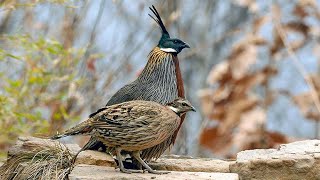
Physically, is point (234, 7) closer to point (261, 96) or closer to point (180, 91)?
point (261, 96)

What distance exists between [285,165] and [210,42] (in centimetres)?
452

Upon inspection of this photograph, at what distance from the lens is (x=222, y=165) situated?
5812 millimetres

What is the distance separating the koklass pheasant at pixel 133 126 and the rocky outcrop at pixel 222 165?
185mm

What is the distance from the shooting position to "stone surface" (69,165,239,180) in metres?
4.97

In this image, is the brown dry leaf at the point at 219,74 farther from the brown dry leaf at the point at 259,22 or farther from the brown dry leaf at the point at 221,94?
the brown dry leaf at the point at 259,22

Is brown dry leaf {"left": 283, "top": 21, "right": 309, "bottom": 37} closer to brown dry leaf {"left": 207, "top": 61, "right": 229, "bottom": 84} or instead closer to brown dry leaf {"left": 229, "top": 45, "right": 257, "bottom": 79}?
brown dry leaf {"left": 229, "top": 45, "right": 257, "bottom": 79}

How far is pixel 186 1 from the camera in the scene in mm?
9703

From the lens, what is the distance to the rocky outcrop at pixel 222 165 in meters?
5.16

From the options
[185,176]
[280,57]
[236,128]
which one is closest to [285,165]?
[185,176]

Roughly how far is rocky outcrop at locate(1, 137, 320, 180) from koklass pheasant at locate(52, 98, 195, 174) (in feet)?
0.61

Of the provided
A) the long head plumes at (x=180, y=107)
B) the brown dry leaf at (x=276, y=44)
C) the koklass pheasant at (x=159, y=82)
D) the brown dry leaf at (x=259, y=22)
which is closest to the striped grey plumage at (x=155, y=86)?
the koklass pheasant at (x=159, y=82)

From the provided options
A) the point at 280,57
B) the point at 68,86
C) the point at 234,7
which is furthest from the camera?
the point at 234,7

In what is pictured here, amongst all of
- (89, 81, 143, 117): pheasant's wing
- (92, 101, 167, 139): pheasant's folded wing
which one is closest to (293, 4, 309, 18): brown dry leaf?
(89, 81, 143, 117): pheasant's wing

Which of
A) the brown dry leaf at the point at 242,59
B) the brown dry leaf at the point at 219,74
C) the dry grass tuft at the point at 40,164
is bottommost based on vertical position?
the dry grass tuft at the point at 40,164
